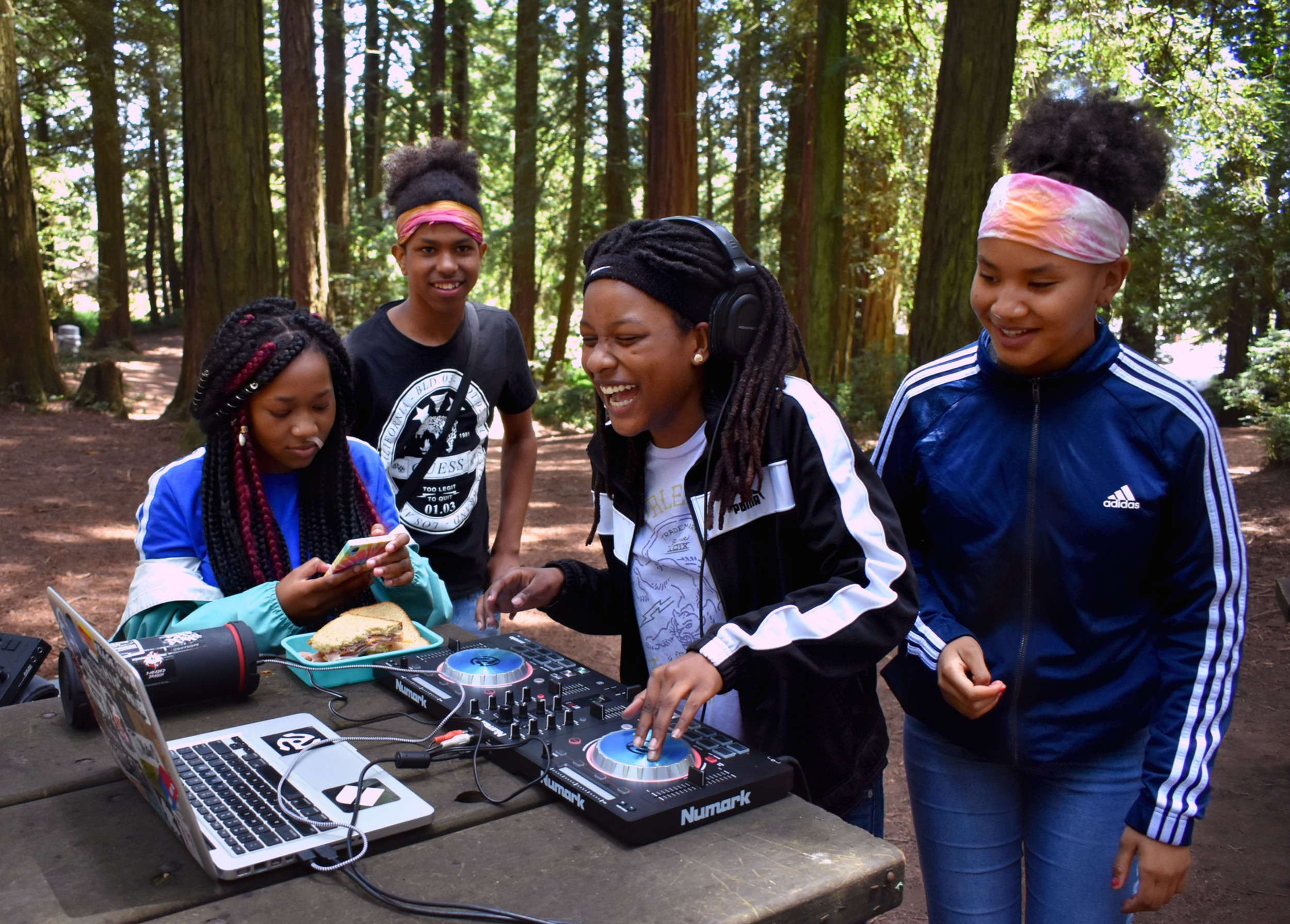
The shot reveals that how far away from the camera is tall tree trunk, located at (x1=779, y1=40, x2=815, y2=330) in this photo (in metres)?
14.3

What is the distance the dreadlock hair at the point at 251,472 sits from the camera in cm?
251

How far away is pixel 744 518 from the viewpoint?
6.67 feet

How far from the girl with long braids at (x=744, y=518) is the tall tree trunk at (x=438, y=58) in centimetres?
1865

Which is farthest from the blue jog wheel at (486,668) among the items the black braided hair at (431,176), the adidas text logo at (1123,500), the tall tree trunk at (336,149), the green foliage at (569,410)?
the tall tree trunk at (336,149)

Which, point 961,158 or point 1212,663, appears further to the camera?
point 961,158

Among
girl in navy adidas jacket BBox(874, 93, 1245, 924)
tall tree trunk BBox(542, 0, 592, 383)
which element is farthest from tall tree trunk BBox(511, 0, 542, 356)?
girl in navy adidas jacket BBox(874, 93, 1245, 924)

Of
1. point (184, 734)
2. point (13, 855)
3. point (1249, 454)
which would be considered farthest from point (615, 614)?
point (1249, 454)

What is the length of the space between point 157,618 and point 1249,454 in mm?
13014

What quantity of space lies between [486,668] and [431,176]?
6.79ft

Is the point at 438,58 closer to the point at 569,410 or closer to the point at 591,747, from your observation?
the point at 569,410

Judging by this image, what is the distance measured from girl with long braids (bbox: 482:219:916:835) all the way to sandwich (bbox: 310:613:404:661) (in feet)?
0.74

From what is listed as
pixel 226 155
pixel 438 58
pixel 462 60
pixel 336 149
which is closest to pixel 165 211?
pixel 462 60

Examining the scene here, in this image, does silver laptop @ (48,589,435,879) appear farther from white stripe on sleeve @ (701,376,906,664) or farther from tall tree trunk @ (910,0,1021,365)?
tall tree trunk @ (910,0,1021,365)

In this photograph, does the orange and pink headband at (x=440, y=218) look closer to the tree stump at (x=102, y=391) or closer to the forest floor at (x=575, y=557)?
the forest floor at (x=575, y=557)
